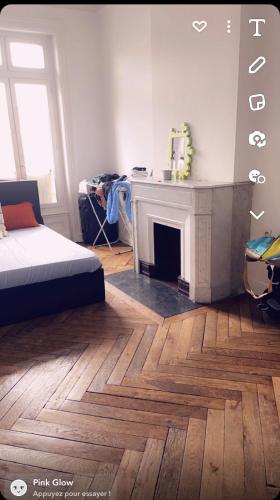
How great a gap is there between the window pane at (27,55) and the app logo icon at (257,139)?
3170mm

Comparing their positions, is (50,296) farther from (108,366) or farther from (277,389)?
(277,389)

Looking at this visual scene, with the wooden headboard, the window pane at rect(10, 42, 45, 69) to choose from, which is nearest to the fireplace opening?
the wooden headboard

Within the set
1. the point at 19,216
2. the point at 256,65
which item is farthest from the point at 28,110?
the point at 256,65

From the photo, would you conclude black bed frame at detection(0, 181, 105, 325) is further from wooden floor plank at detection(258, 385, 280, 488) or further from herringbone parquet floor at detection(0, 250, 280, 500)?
wooden floor plank at detection(258, 385, 280, 488)

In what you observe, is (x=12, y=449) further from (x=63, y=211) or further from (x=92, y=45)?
(x=92, y=45)

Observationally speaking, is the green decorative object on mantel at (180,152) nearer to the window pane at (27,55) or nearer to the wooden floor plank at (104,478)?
the window pane at (27,55)

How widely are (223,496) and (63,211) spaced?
428cm

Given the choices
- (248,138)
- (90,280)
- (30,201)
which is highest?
(248,138)

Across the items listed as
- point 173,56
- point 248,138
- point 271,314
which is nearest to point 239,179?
point 248,138

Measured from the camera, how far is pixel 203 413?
1.76 meters

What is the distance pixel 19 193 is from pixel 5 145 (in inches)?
31.1

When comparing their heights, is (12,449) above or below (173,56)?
below

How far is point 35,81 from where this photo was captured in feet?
15.1

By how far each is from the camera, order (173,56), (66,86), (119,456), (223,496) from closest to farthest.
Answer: (223,496) → (119,456) → (173,56) → (66,86)
